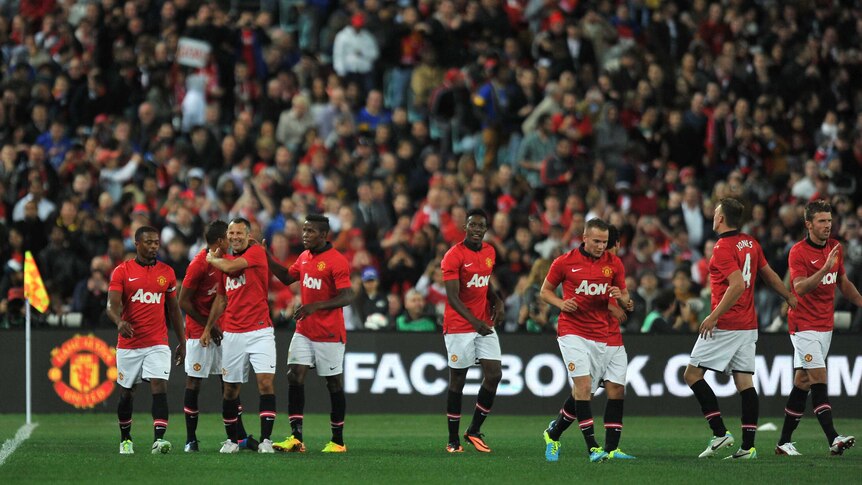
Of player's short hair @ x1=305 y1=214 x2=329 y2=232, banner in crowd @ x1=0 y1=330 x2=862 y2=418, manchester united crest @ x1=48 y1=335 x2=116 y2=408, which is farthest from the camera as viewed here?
manchester united crest @ x1=48 y1=335 x2=116 y2=408

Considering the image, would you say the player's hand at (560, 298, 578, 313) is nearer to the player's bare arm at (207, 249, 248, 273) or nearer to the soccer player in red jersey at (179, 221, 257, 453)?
the player's bare arm at (207, 249, 248, 273)

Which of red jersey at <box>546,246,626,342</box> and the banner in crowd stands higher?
red jersey at <box>546,246,626,342</box>

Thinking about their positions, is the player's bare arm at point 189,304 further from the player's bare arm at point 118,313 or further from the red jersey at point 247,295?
the player's bare arm at point 118,313

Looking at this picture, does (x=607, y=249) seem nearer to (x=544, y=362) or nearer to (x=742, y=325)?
(x=742, y=325)

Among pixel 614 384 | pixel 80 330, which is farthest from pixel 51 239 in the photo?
pixel 614 384

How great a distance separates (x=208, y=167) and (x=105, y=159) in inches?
68.1

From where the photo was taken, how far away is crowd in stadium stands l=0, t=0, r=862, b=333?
22500mm

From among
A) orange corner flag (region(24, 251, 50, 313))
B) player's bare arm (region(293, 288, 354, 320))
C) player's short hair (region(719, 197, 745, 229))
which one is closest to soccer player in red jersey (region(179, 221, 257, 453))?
player's bare arm (region(293, 288, 354, 320))

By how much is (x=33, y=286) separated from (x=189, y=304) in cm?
445

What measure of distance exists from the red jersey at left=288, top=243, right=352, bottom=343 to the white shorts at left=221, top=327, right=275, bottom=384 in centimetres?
51

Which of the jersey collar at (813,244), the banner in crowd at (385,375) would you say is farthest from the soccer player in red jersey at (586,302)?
the banner in crowd at (385,375)

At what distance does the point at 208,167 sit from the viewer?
2533 cm

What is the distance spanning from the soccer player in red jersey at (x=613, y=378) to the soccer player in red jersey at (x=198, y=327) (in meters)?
3.81

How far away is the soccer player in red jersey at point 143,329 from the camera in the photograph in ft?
49.2
